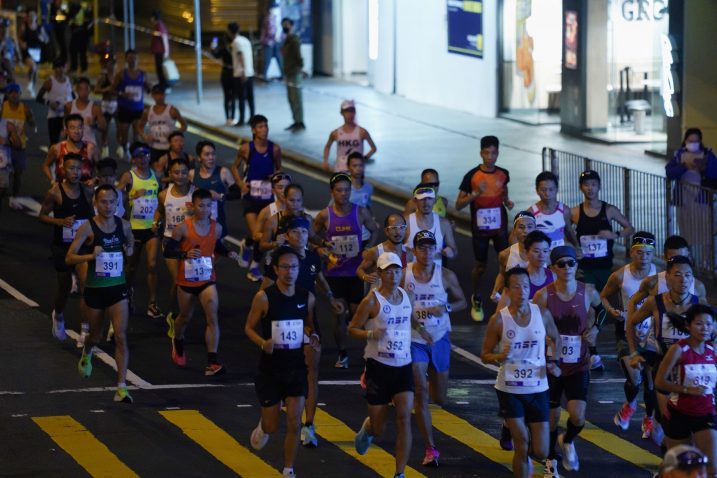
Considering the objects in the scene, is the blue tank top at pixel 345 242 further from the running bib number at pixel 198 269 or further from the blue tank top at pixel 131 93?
the blue tank top at pixel 131 93

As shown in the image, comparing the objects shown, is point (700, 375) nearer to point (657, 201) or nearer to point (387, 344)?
point (387, 344)

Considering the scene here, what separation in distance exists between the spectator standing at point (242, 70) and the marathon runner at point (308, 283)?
18026 millimetres

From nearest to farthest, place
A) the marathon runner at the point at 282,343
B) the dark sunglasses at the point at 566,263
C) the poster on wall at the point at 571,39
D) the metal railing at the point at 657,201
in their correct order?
the marathon runner at the point at 282,343 → the dark sunglasses at the point at 566,263 → the metal railing at the point at 657,201 → the poster on wall at the point at 571,39

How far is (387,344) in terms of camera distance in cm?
1269

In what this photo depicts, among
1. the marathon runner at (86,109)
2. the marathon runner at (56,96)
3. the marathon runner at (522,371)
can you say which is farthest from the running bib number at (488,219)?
the marathon runner at (56,96)

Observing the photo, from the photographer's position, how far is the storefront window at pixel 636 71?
98.2ft

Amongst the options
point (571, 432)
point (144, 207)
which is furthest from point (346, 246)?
point (571, 432)

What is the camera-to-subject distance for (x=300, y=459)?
1338 cm

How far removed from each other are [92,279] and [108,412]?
1221 mm

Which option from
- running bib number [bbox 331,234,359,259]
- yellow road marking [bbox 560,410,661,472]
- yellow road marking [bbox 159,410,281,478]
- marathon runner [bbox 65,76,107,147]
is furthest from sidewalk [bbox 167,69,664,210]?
yellow road marking [bbox 159,410,281,478]

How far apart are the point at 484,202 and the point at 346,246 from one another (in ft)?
9.08

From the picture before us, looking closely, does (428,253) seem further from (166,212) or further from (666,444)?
(166,212)

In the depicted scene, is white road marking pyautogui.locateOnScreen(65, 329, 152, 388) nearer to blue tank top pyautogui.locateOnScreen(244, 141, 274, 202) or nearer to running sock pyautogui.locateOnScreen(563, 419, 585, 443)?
blue tank top pyautogui.locateOnScreen(244, 141, 274, 202)

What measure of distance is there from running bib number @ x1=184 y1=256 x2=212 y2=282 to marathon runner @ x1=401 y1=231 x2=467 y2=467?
2794 millimetres
